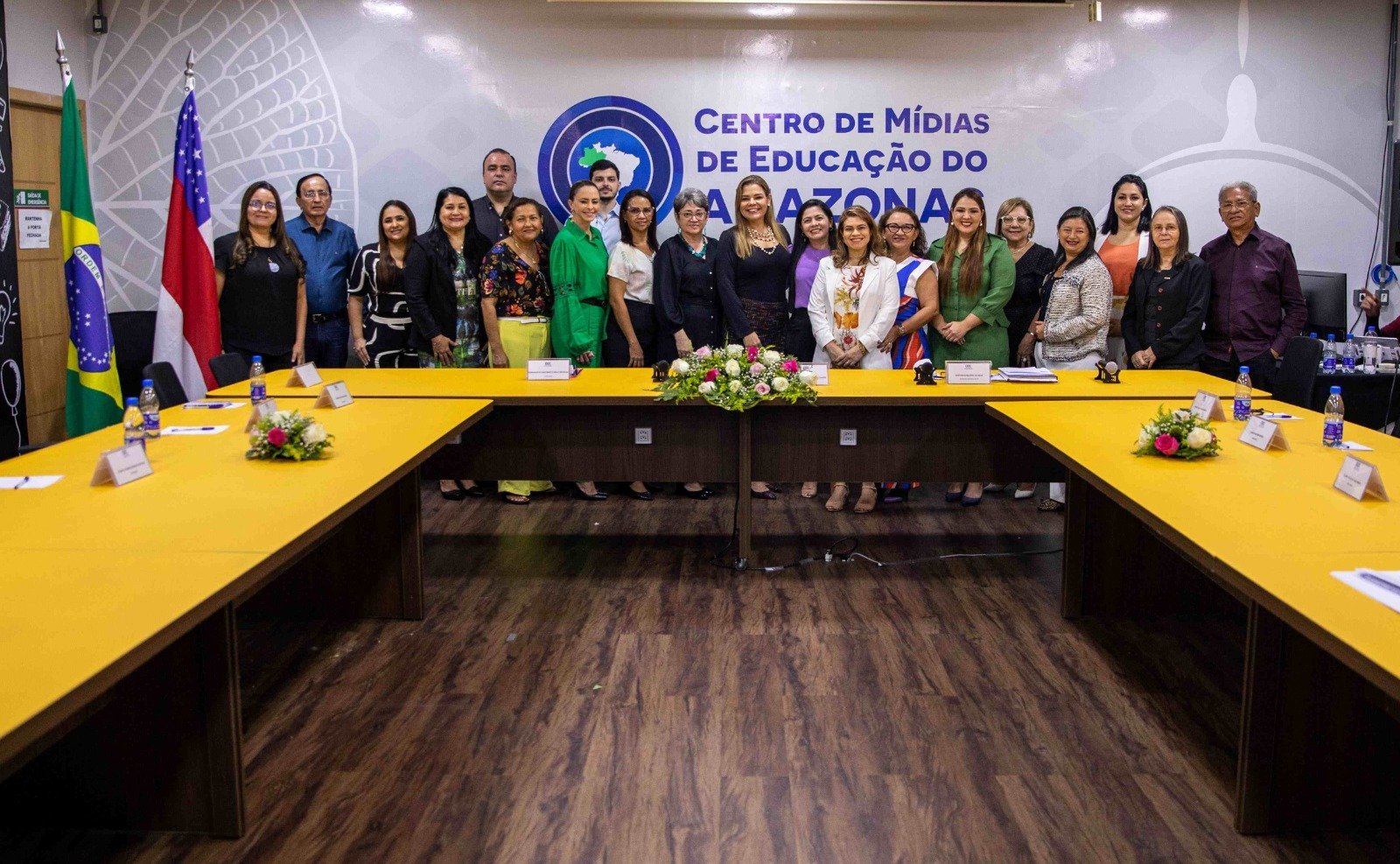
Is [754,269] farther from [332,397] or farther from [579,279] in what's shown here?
[332,397]

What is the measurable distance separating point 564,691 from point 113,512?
1.38 m

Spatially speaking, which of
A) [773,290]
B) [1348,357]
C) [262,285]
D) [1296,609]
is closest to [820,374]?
[773,290]

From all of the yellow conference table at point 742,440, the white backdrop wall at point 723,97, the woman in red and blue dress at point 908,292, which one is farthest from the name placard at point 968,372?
the white backdrop wall at point 723,97

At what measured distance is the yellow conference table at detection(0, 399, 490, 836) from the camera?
6.13 ft

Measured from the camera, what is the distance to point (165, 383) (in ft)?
14.9

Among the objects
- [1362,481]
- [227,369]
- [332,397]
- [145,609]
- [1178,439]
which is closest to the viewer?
[145,609]

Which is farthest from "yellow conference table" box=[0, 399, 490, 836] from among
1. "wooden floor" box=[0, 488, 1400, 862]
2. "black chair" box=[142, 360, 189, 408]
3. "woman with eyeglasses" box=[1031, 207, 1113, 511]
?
"woman with eyeglasses" box=[1031, 207, 1113, 511]

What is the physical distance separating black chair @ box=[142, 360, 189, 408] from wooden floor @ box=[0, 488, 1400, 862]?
99 cm

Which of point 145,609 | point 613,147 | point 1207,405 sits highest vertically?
point 613,147

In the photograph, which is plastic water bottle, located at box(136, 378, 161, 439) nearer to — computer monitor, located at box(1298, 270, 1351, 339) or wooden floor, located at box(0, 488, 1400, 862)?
wooden floor, located at box(0, 488, 1400, 862)

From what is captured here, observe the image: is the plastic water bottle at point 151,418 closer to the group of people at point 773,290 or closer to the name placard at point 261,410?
the name placard at point 261,410

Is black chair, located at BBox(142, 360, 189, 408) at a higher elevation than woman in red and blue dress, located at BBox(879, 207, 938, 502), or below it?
below

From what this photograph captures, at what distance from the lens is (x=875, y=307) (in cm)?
555

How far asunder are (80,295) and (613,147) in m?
2.85
